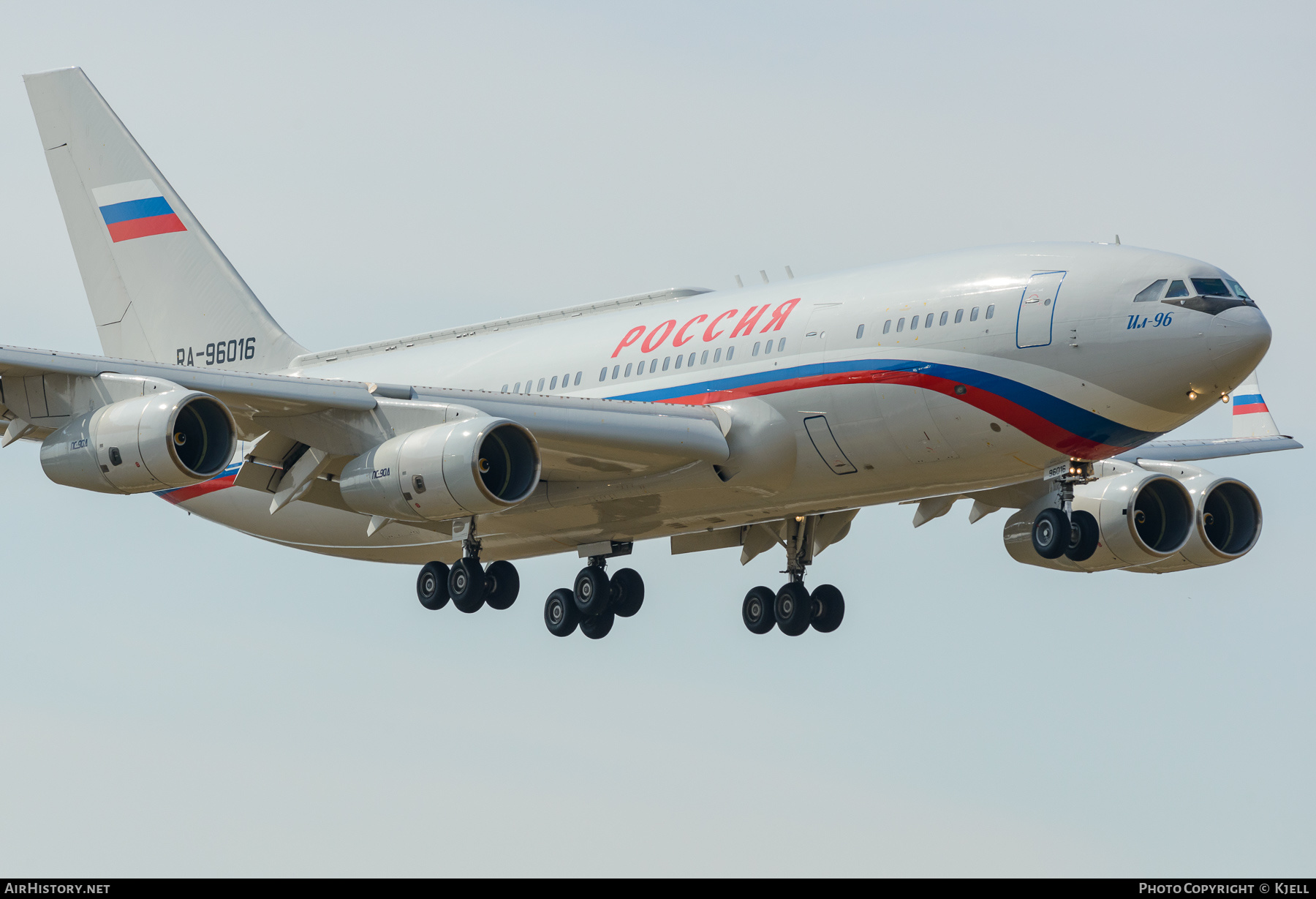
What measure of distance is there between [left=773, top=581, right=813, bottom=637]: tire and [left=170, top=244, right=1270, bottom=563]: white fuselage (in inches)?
150

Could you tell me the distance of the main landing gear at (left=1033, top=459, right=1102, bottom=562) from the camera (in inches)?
1153

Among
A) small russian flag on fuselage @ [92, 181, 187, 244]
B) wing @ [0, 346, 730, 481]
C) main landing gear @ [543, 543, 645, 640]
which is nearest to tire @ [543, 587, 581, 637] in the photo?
main landing gear @ [543, 543, 645, 640]

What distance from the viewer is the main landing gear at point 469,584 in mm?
32906

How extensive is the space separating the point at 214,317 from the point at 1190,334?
78.8ft

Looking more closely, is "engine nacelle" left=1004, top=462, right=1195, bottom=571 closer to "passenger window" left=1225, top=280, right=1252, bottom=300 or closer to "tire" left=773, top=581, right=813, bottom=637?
"tire" left=773, top=581, right=813, bottom=637

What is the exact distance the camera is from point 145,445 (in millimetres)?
27219

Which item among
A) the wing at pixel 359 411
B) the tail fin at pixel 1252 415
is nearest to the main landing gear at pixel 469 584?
the wing at pixel 359 411

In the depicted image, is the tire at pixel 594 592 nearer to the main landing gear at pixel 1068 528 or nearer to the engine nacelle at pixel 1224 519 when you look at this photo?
the main landing gear at pixel 1068 528

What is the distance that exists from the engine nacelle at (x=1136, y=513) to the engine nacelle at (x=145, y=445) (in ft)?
55.7

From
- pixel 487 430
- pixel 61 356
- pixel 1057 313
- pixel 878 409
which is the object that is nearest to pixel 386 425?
pixel 487 430

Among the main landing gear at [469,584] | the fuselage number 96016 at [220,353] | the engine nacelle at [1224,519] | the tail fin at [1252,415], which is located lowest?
the main landing gear at [469,584]

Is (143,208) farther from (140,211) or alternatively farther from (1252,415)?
(1252,415)

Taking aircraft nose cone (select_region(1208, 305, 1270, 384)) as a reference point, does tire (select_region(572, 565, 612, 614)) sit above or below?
below

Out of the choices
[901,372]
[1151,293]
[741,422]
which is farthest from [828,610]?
[1151,293]
